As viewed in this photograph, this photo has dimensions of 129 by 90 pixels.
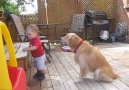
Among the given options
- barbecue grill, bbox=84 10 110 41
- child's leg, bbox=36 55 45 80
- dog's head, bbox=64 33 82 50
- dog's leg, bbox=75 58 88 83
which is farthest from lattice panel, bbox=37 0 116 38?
dog's leg, bbox=75 58 88 83

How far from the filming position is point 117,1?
10.9 metres

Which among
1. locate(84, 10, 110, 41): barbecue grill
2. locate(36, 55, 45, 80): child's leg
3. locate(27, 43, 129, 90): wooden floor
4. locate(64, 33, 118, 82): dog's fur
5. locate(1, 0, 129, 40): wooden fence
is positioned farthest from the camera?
locate(1, 0, 129, 40): wooden fence

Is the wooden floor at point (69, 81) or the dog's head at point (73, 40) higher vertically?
the dog's head at point (73, 40)

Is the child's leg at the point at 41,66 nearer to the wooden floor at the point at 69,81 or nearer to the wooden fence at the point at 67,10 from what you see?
the wooden floor at the point at 69,81

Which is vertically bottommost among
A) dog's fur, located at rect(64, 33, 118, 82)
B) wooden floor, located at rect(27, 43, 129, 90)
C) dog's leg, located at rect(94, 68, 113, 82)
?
wooden floor, located at rect(27, 43, 129, 90)

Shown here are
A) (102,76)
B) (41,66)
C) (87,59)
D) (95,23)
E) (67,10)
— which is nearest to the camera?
(102,76)

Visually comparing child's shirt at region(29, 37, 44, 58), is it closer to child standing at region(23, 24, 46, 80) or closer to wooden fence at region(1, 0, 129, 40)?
child standing at region(23, 24, 46, 80)

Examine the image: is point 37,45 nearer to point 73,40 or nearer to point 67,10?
point 73,40

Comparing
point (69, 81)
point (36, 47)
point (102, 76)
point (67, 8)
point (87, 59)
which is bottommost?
point (69, 81)

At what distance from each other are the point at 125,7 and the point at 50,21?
2.75m

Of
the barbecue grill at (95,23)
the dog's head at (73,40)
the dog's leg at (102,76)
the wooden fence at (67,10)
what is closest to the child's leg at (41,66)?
the dog's head at (73,40)

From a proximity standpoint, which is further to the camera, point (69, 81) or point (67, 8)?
point (67, 8)

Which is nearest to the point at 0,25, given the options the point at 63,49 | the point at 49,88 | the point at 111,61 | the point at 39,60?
the point at 49,88

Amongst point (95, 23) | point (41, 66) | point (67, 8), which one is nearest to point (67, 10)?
point (67, 8)
